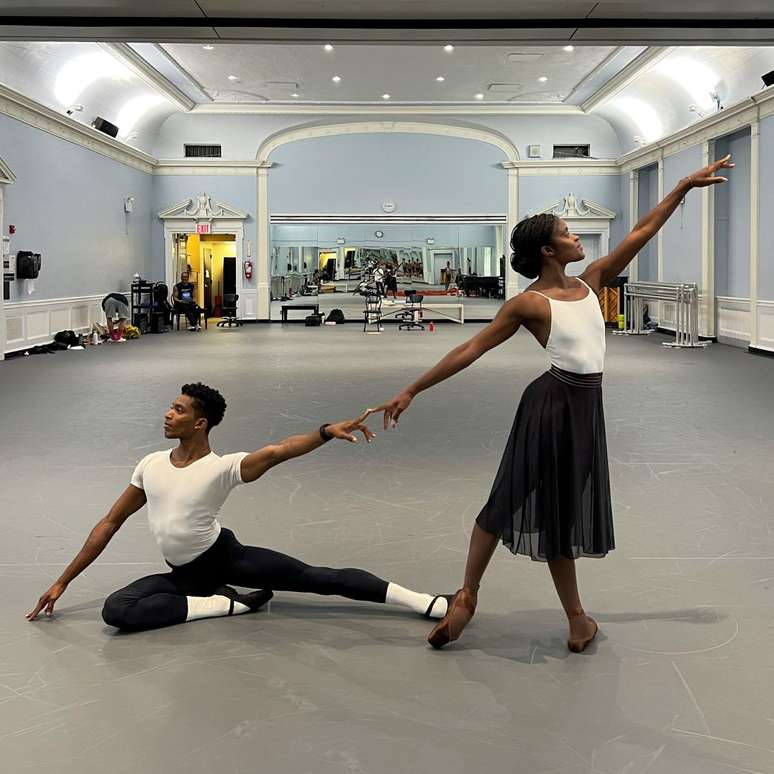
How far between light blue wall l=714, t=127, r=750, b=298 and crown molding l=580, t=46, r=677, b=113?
2.10 m

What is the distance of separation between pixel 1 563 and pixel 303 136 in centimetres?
2339

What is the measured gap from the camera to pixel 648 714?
2.90 m

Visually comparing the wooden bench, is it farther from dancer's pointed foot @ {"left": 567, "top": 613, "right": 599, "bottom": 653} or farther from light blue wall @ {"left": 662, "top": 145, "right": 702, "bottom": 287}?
dancer's pointed foot @ {"left": 567, "top": 613, "right": 599, "bottom": 653}

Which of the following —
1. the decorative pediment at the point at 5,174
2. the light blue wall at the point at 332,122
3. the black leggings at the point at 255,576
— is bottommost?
the black leggings at the point at 255,576

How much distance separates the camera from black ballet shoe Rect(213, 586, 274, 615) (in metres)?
3.87

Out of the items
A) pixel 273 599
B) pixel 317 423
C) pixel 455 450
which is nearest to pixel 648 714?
pixel 273 599

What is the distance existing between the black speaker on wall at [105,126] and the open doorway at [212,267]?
26.5ft

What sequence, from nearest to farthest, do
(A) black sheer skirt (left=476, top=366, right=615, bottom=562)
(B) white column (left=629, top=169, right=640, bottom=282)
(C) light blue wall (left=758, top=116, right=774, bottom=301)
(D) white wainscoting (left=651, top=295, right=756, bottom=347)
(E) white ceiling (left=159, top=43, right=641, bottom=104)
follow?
(A) black sheer skirt (left=476, top=366, right=615, bottom=562)
(C) light blue wall (left=758, top=116, right=774, bottom=301)
(D) white wainscoting (left=651, top=295, right=756, bottom=347)
(E) white ceiling (left=159, top=43, right=641, bottom=104)
(B) white column (left=629, top=169, right=640, bottom=282)

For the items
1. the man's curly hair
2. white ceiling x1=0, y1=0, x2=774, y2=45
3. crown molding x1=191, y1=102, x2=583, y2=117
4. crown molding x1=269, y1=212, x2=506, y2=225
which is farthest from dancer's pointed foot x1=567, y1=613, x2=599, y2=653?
crown molding x1=269, y1=212, x2=506, y2=225

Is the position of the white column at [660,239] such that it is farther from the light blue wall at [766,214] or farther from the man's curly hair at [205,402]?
the man's curly hair at [205,402]

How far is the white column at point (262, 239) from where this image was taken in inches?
1046

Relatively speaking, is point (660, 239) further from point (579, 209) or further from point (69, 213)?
point (69, 213)

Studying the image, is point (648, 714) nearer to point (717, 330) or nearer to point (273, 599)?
point (273, 599)

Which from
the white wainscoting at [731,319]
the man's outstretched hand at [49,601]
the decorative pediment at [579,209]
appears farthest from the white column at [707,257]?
the man's outstretched hand at [49,601]
